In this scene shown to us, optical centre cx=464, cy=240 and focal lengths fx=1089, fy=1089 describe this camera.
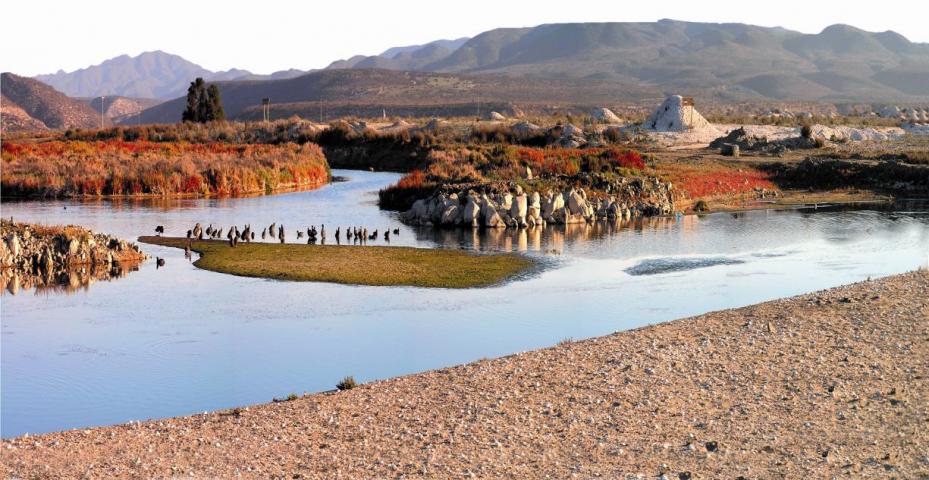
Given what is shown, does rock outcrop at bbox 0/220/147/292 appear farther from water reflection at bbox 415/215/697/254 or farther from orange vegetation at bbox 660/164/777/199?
orange vegetation at bbox 660/164/777/199

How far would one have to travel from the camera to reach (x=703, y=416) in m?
11.6

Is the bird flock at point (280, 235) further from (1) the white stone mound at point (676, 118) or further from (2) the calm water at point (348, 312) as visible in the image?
(1) the white stone mound at point (676, 118)

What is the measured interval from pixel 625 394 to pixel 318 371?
460cm

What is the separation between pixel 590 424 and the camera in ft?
37.2

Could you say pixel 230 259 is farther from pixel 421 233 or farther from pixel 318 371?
pixel 318 371

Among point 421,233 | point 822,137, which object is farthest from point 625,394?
point 822,137

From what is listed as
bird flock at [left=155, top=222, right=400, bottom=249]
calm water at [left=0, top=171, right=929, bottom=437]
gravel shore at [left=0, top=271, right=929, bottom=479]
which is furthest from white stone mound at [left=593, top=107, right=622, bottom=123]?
gravel shore at [left=0, top=271, right=929, bottom=479]

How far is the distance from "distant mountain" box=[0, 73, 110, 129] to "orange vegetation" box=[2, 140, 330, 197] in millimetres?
101699

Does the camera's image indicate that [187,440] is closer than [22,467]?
No

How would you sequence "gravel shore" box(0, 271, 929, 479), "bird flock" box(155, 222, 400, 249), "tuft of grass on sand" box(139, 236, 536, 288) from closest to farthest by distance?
"gravel shore" box(0, 271, 929, 479), "tuft of grass on sand" box(139, 236, 536, 288), "bird flock" box(155, 222, 400, 249)

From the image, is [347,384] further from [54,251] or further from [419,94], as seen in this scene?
[419,94]

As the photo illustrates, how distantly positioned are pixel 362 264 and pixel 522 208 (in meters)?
9.48

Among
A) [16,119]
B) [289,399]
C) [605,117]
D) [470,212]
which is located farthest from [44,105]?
[289,399]

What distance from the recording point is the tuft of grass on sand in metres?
22.9
